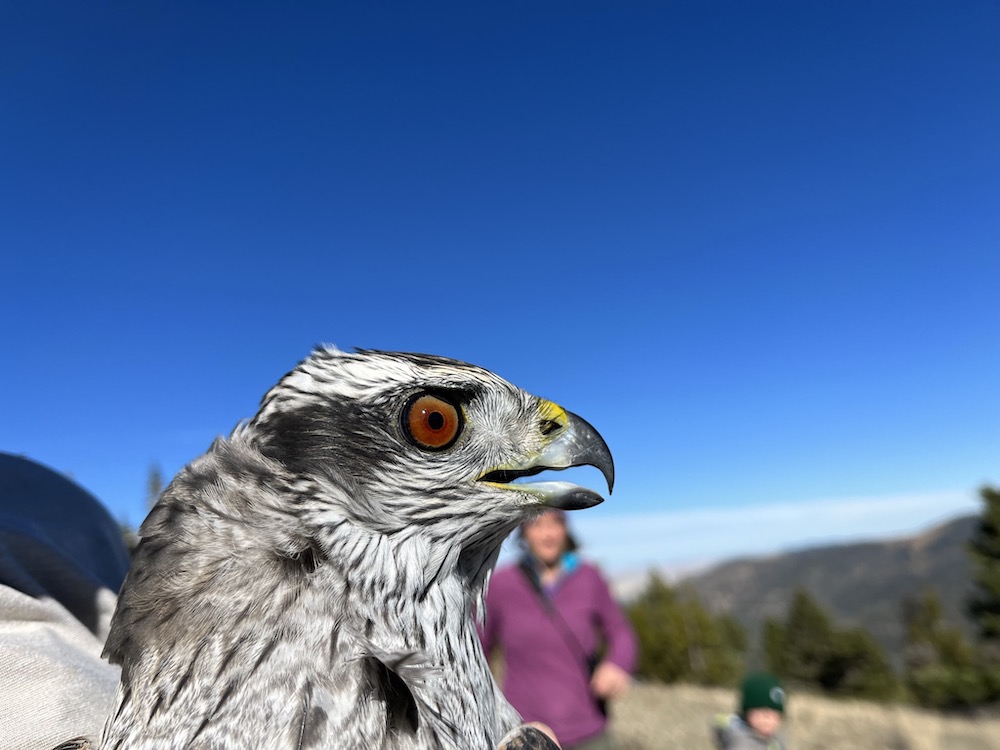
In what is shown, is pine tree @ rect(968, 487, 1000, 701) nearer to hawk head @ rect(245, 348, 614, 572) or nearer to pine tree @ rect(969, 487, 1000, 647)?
pine tree @ rect(969, 487, 1000, 647)

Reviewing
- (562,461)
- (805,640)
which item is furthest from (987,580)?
(562,461)

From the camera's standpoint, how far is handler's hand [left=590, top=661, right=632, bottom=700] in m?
5.82

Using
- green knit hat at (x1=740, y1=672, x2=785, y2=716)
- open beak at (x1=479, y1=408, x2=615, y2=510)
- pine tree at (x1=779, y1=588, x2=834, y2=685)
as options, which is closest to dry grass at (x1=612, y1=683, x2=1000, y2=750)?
green knit hat at (x1=740, y1=672, x2=785, y2=716)

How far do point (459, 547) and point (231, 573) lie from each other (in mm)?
690


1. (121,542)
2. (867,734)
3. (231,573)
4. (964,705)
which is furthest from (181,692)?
(964,705)

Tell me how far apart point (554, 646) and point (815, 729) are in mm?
15934

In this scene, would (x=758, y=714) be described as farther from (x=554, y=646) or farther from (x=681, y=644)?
(x=681, y=644)

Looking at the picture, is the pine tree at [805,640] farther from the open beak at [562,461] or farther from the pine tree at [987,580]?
the open beak at [562,461]

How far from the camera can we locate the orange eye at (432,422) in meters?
2.19

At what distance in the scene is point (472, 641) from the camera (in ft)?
7.19

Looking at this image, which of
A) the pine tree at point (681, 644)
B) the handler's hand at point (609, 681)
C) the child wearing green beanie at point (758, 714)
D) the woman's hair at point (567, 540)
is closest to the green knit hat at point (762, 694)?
the child wearing green beanie at point (758, 714)

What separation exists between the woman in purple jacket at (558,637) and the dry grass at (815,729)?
36.1ft

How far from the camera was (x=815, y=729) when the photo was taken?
59.0ft

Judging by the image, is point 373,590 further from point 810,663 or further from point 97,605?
point 810,663
